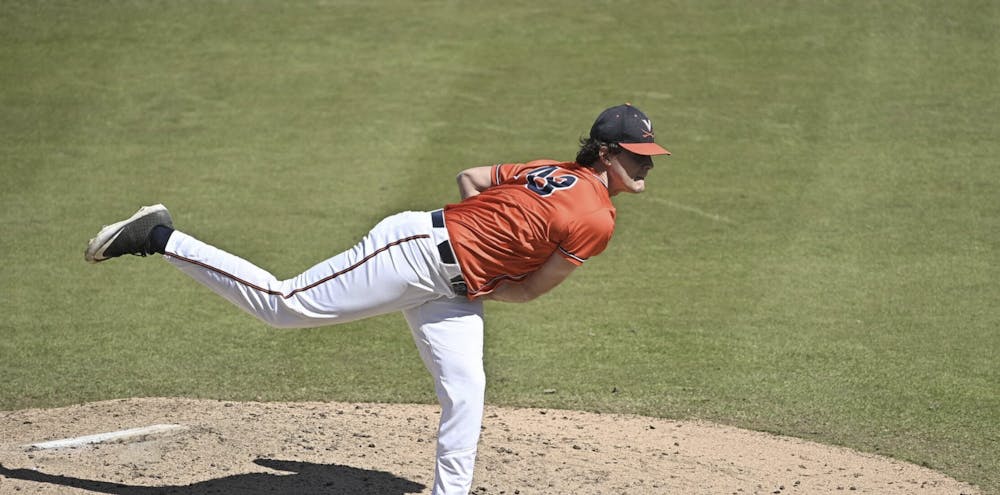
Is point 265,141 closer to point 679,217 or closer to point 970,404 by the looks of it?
point 679,217

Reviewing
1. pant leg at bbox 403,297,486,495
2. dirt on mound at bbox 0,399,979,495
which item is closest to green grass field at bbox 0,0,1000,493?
dirt on mound at bbox 0,399,979,495

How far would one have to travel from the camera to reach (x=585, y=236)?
5.30 metres

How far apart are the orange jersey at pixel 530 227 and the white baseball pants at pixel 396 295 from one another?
0.11 metres

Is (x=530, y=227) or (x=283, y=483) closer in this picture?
(x=530, y=227)

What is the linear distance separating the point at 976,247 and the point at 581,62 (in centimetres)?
519

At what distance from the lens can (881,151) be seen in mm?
12125

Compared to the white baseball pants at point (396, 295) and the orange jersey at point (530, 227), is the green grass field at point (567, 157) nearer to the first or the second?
the white baseball pants at point (396, 295)

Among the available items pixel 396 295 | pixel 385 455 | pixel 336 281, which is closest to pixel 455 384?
pixel 396 295

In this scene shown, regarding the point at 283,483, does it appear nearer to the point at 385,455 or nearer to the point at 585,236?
the point at 385,455

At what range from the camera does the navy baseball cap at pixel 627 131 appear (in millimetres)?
5484

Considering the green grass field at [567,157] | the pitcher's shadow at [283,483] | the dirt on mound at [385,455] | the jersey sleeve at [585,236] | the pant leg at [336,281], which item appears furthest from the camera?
the green grass field at [567,157]

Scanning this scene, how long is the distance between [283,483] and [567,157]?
21.5 ft

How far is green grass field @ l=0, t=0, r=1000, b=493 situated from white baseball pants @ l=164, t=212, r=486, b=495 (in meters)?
2.37

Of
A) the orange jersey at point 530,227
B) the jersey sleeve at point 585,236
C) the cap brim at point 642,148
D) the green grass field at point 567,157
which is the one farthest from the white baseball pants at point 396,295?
the green grass field at point 567,157
